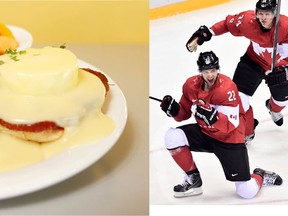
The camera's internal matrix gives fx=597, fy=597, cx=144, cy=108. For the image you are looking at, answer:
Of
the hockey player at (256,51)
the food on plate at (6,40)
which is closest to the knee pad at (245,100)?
the hockey player at (256,51)

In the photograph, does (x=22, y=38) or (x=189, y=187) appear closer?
(x=189, y=187)

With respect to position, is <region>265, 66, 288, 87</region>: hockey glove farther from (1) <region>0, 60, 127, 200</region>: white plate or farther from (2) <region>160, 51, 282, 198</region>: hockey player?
(1) <region>0, 60, 127, 200</region>: white plate

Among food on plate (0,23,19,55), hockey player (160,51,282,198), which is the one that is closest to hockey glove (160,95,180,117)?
hockey player (160,51,282,198)

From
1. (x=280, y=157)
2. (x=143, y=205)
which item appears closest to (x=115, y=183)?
(x=143, y=205)

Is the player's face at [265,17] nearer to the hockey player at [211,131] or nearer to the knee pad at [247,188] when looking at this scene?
the hockey player at [211,131]

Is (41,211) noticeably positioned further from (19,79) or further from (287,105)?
(287,105)

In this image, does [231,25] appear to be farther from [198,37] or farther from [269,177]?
[269,177]

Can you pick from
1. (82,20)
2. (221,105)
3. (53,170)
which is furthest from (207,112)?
(82,20)
